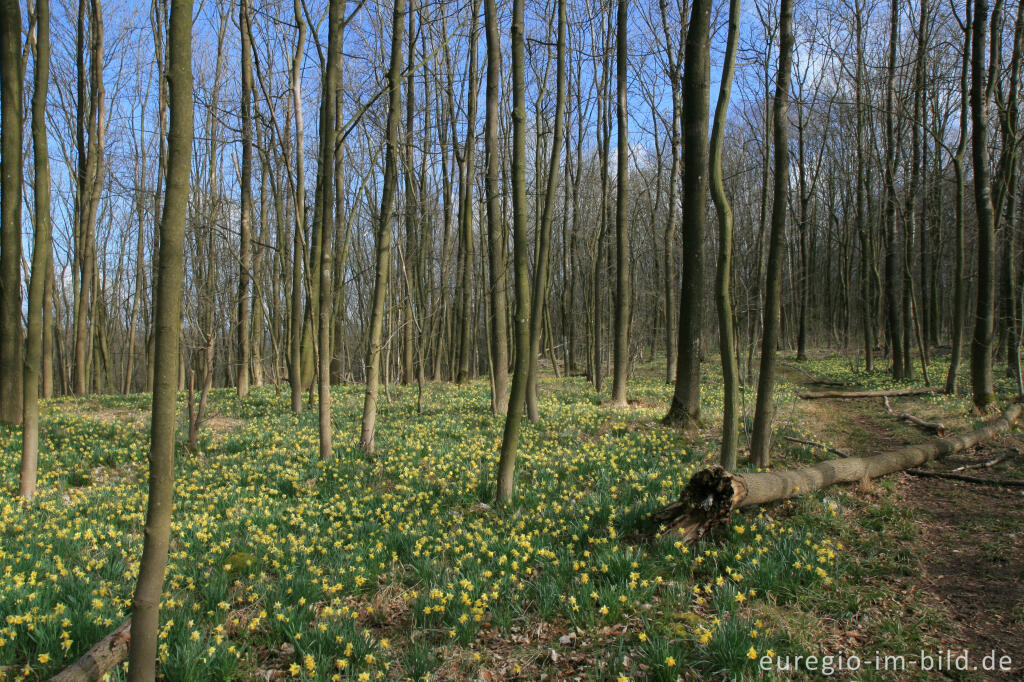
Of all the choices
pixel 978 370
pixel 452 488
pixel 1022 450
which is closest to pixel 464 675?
pixel 452 488

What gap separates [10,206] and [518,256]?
7.04 metres

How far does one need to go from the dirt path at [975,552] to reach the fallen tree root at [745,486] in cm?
32

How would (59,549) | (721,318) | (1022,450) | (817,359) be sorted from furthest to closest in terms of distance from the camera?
(817,359), (1022,450), (721,318), (59,549)

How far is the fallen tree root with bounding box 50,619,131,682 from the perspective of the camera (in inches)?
113

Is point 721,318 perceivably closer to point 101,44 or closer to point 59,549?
point 59,549

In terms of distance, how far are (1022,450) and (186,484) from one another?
1045cm

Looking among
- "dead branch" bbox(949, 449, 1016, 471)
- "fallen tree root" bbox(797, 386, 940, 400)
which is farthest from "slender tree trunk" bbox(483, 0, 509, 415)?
"fallen tree root" bbox(797, 386, 940, 400)

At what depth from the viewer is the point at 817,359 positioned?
24547 mm

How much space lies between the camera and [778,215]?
6.03 meters

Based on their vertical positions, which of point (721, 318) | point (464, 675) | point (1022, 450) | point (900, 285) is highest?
point (900, 285)

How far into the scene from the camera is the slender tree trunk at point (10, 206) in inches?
269

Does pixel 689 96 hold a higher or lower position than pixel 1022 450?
higher

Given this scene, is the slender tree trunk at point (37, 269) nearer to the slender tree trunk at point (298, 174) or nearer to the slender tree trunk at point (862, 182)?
the slender tree trunk at point (298, 174)

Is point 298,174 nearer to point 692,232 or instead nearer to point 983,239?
point 692,232
